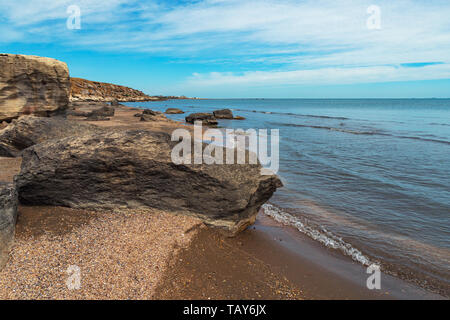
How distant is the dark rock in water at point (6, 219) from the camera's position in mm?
3522

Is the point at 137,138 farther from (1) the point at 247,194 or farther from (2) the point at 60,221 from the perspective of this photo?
(1) the point at 247,194

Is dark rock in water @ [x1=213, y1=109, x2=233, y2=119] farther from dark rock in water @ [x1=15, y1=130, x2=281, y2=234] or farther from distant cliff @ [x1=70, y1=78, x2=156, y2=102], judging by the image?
distant cliff @ [x1=70, y1=78, x2=156, y2=102]

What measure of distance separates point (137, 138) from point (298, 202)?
5172 millimetres

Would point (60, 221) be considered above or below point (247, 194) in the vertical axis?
below

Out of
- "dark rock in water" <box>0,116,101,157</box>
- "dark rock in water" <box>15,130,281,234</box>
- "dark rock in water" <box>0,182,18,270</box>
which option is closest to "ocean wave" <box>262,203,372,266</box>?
"dark rock in water" <box>15,130,281,234</box>

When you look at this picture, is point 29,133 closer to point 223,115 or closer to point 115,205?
point 115,205

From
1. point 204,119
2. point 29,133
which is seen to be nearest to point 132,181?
point 29,133

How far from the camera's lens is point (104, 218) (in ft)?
15.2

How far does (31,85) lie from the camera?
43.6 ft

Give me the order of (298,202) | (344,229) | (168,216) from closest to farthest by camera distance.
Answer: (168,216), (344,229), (298,202)

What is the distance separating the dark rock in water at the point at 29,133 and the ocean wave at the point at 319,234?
5.96 metres
